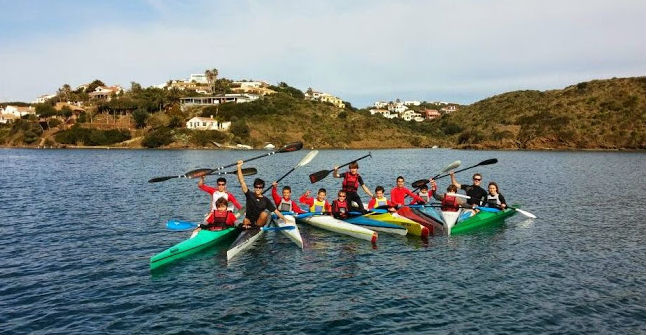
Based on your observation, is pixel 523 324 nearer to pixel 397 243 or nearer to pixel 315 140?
pixel 397 243

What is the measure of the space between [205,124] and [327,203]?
108m

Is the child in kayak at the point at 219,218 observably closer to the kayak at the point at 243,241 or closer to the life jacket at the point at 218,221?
the life jacket at the point at 218,221

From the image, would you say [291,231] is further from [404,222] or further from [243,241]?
[404,222]

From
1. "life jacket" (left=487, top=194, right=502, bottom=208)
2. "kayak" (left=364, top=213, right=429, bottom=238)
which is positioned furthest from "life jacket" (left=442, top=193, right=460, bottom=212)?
"kayak" (left=364, top=213, right=429, bottom=238)

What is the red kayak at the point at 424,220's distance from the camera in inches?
797

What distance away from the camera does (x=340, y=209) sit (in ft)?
68.8

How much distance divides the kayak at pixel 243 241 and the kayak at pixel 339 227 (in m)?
3.49

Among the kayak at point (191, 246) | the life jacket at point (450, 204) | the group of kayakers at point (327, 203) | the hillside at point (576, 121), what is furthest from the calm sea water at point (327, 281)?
the hillside at point (576, 121)

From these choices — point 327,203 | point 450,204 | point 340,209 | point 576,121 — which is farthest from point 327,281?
point 576,121

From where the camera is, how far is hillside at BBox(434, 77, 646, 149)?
372 feet

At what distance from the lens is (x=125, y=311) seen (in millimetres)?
11672

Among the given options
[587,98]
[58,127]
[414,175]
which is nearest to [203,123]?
[58,127]

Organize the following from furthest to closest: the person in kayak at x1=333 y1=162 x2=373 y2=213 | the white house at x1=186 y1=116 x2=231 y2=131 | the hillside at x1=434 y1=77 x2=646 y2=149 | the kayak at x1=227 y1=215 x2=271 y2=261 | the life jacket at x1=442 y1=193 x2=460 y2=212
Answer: the white house at x1=186 y1=116 x2=231 y2=131
the hillside at x1=434 y1=77 x2=646 y2=149
the life jacket at x1=442 y1=193 x2=460 y2=212
the person in kayak at x1=333 y1=162 x2=373 y2=213
the kayak at x1=227 y1=215 x2=271 y2=261

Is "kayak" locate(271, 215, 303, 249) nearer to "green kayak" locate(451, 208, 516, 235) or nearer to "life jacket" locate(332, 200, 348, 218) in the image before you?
"life jacket" locate(332, 200, 348, 218)
